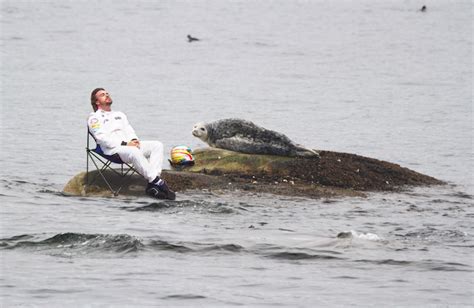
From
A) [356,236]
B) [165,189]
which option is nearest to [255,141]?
[165,189]

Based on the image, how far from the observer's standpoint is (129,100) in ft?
127

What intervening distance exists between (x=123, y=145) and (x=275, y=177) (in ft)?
9.21

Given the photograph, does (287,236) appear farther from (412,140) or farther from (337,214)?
(412,140)

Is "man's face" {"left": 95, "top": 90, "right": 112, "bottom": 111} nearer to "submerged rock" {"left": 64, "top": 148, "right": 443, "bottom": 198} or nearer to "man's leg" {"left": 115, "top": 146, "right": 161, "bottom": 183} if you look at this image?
"man's leg" {"left": 115, "top": 146, "right": 161, "bottom": 183}

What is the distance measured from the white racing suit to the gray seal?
229 cm

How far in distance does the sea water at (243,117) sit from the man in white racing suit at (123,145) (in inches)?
14.9

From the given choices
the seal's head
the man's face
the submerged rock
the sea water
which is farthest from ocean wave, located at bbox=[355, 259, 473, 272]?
the seal's head

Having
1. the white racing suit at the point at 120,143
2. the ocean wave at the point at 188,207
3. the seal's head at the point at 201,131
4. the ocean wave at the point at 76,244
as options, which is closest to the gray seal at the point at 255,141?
the seal's head at the point at 201,131

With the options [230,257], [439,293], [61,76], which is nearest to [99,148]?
[230,257]

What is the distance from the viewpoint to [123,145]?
61.6ft

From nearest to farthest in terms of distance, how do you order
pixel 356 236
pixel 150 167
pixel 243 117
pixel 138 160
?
pixel 356 236
pixel 138 160
pixel 150 167
pixel 243 117

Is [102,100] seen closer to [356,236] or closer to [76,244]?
[76,244]

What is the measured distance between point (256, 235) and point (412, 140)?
1524 cm

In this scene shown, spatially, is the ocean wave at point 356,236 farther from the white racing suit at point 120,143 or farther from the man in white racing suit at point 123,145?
the white racing suit at point 120,143
